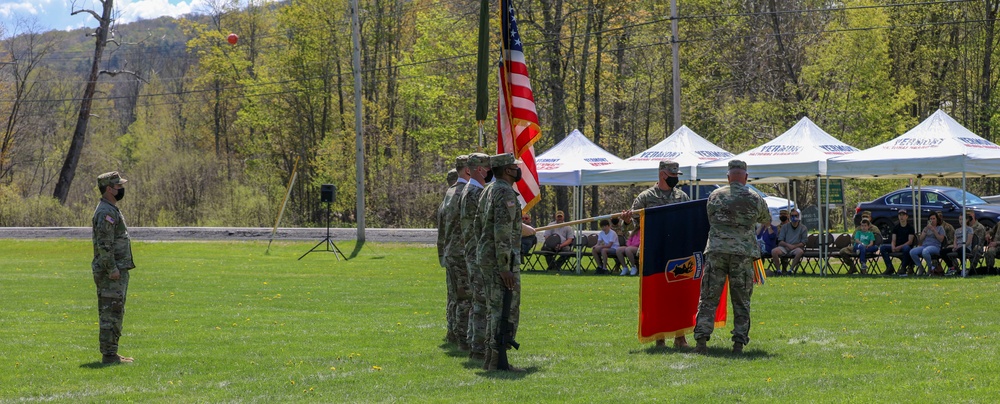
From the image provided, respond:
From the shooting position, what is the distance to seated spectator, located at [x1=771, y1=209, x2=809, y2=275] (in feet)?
70.9

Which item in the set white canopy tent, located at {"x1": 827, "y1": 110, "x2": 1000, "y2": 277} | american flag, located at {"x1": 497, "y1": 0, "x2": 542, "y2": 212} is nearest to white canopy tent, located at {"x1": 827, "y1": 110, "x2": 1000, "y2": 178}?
white canopy tent, located at {"x1": 827, "y1": 110, "x2": 1000, "y2": 277}

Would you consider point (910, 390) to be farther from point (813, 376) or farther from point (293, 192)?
point (293, 192)

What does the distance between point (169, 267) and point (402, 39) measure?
29.1 metres

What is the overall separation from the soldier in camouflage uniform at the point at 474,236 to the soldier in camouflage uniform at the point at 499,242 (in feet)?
1.14

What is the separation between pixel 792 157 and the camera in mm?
22422

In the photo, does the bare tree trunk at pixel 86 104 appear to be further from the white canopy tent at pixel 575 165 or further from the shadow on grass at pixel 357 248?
the white canopy tent at pixel 575 165

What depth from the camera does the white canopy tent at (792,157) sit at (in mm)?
21703

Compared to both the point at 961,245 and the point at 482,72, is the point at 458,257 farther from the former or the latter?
the point at 961,245

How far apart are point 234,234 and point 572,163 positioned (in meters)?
17.3

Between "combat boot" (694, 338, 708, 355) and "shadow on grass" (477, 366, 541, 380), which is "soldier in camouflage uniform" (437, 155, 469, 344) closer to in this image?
"shadow on grass" (477, 366, 541, 380)

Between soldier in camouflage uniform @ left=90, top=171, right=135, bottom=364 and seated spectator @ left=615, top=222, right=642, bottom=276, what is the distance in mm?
13111

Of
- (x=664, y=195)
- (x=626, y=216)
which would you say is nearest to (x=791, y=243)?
(x=664, y=195)

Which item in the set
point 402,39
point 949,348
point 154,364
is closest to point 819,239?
point 949,348

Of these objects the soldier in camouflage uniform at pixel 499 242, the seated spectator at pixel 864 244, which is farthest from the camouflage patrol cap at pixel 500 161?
the seated spectator at pixel 864 244
